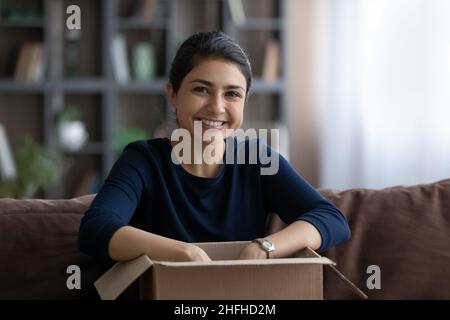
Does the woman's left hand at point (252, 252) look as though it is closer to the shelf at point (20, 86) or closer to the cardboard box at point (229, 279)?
the cardboard box at point (229, 279)

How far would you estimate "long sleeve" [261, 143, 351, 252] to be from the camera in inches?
58.3

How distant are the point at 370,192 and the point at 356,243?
0.53ft

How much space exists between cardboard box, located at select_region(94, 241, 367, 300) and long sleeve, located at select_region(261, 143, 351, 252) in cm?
29

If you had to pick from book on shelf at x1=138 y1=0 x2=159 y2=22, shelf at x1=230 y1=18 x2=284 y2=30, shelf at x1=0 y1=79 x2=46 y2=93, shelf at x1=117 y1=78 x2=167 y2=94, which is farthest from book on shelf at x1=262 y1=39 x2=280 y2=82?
shelf at x1=0 y1=79 x2=46 y2=93

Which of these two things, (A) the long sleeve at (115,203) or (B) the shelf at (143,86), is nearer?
(A) the long sleeve at (115,203)

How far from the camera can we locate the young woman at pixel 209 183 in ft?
4.93

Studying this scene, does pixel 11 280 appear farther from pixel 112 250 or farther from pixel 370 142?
pixel 370 142

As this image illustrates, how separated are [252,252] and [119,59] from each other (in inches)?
148

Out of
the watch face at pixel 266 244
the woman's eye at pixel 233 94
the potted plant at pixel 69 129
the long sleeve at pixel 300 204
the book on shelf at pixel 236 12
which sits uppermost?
the book on shelf at pixel 236 12

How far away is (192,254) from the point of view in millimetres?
1266

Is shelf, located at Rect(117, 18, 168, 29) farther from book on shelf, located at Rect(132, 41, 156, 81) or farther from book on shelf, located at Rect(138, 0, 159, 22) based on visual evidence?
book on shelf, located at Rect(132, 41, 156, 81)

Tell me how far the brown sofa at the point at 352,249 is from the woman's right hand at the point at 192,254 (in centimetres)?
36

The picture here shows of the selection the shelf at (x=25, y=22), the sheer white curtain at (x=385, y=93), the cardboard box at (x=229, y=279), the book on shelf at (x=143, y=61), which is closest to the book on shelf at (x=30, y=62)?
the shelf at (x=25, y=22)
